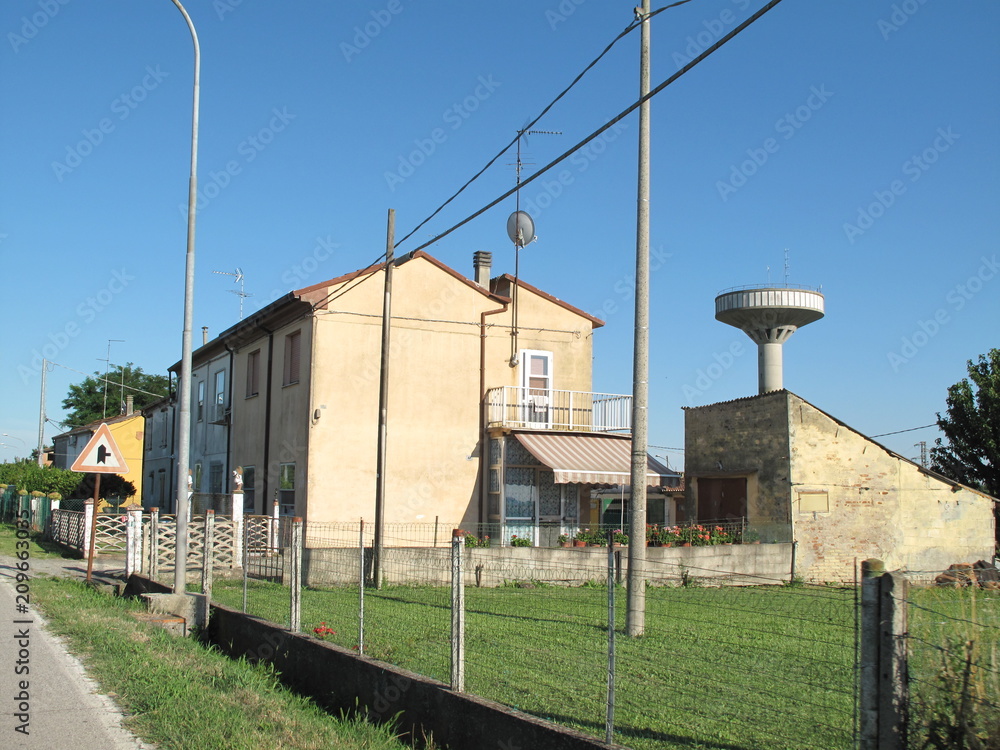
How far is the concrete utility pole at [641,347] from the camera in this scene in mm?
11703

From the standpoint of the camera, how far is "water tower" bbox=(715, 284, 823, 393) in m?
39.0

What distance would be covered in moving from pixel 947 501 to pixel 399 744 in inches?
791

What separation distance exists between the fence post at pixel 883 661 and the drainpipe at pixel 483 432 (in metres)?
20.6

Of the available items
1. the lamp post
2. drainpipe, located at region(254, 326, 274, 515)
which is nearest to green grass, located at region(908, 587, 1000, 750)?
the lamp post

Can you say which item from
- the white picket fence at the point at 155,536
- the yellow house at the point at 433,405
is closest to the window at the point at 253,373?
the yellow house at the point at 433,405

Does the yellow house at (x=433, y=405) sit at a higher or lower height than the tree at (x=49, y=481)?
higher

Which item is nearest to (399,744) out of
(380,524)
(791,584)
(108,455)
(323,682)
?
(323,682)

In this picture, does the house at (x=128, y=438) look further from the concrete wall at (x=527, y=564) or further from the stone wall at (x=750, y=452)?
the concrete wall at (x=527, y=564)

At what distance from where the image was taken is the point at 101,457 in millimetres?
14828

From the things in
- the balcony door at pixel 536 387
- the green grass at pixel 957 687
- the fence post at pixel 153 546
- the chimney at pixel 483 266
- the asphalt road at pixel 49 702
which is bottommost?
the asphalt road at pixel 49 702

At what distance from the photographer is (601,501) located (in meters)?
26.3

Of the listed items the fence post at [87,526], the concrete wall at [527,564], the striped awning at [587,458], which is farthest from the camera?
the striped awning at [587,458]

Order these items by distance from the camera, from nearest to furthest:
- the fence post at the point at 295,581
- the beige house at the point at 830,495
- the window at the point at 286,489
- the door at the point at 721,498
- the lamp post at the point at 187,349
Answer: the fence post at the point at 295,581 → the lamp post at the point at 187,349 → the beige house at the point at 830,495 → the door at the point at 721,498 → the window at the point at 286,489

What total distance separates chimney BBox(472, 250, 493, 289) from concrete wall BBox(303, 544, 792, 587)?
9.50 metres
